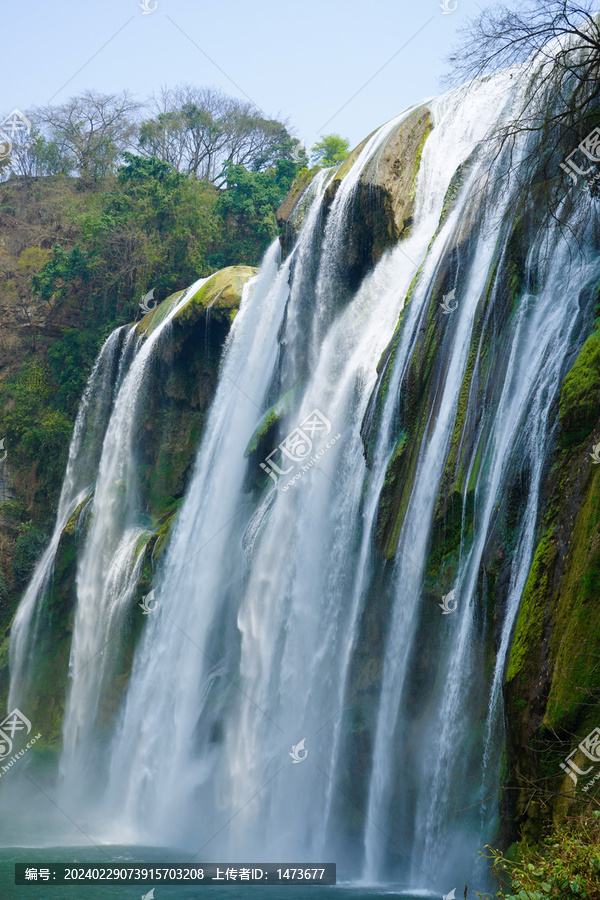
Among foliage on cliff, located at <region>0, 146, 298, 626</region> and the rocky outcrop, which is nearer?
the rocky outcrop

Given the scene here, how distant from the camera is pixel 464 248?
11555mm

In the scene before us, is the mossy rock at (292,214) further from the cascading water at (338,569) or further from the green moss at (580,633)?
the green moss at (580,633)

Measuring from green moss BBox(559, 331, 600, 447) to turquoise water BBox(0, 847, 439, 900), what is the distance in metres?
5.14

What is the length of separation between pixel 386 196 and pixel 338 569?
7557 millimetres

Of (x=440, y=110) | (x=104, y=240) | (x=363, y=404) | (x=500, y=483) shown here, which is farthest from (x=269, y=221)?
(x=500, y=483)

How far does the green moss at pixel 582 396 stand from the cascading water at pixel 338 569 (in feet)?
1.09

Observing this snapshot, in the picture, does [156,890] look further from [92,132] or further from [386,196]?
[92,132]

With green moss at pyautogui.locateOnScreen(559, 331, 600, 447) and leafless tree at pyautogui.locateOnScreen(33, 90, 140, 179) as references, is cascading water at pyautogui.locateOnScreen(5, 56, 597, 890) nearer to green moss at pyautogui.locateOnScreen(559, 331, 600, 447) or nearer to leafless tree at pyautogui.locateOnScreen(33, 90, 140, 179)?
green moss at pyautogui.locateOnScreen(559, 331, 600, 447)

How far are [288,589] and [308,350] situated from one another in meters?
5.56

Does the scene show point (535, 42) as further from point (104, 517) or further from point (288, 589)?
point (104, 517)

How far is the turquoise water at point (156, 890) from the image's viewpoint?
368 inches

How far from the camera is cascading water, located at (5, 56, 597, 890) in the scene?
8.97 m

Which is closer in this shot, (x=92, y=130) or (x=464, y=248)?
(x=464, y=248)

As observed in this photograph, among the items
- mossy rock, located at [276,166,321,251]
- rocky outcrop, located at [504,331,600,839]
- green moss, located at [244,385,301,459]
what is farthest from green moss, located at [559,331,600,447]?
mossy rock, located at [276,166,321,251]
